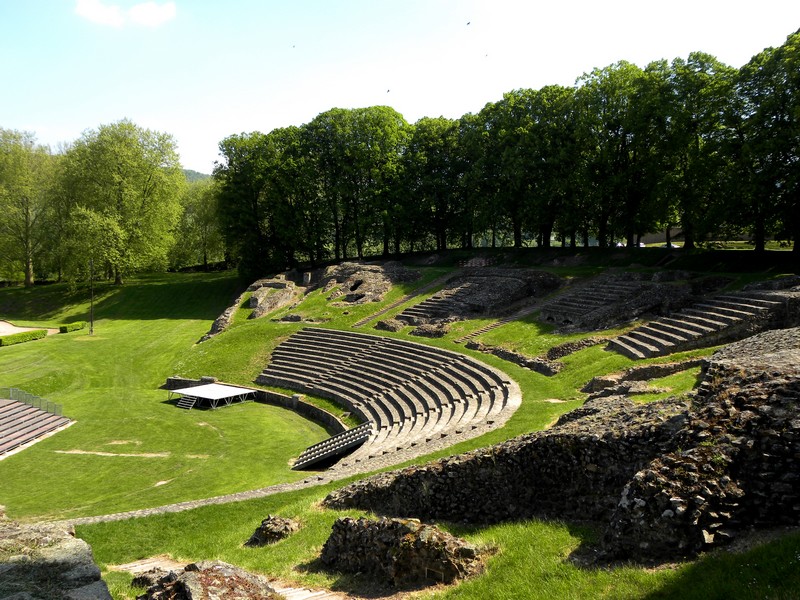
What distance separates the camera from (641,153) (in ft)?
126

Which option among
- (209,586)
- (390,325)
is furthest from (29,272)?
(209,586)

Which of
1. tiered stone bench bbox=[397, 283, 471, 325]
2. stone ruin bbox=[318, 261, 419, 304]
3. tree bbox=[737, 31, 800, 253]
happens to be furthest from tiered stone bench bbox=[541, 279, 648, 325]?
stone ruin bbox=[318, 261, 419, 304]

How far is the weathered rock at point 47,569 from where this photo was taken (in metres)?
7.77

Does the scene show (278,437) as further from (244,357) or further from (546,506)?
(546,506)

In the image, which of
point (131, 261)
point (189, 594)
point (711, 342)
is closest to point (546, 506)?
point (189, 594)

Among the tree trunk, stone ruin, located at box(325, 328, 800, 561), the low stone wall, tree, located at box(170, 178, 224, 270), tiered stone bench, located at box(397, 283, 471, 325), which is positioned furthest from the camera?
tree, located at box(170, 178, 224, 270)

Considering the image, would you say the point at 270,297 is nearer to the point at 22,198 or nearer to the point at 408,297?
the point at 408,297

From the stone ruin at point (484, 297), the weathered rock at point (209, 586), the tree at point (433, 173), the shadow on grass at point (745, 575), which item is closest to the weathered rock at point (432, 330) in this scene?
the stone ruin at point (484, 297)

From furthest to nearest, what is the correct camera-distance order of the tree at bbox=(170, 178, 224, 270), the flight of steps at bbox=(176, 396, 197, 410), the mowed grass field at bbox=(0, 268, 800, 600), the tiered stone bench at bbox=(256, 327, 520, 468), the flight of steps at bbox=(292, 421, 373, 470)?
1. the tree at bbox=(170, 178, 224, 270)
2. the flight of steps at bbox=(176, 396, 197, 410)
3. the flight of steps at bbox=(292, 421, 373, 470)
4. the tiered stone bench at bbox=(256, 327, 520, 468)
5. the mowed grass field at bbox=(0, 268, 800, 600)

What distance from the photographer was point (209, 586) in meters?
7.78

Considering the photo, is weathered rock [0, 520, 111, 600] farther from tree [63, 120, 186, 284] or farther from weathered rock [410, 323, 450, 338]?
tree [63, 120, 186, 284]

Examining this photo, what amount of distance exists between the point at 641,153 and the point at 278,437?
105ft

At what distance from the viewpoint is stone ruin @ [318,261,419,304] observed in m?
45.3

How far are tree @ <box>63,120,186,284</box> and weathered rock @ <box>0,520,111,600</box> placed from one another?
48.5 metres
